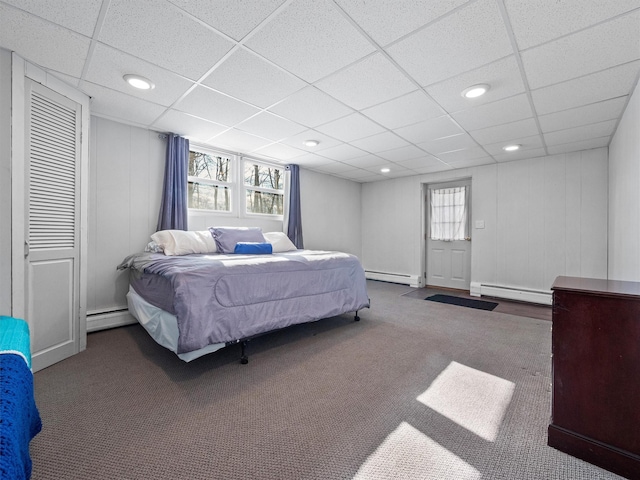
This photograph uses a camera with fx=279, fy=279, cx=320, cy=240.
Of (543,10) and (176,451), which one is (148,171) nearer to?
(176,451)

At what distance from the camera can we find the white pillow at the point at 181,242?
3117 mm

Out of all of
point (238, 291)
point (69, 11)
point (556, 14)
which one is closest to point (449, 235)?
point (556, 14)

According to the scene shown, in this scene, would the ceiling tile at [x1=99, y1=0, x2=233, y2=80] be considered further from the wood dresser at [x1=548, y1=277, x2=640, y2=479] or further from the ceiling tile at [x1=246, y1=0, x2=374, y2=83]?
the wood dresser at [x1=548, y1=277, x2=640, y2=479]

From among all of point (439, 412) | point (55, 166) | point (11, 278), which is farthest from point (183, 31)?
point (439, 412)

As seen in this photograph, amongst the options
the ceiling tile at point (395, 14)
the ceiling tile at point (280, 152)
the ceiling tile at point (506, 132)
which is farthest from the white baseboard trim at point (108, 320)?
the ceiling tile at point (506, 132)

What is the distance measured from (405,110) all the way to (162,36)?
217cm

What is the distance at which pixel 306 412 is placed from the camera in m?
1.69

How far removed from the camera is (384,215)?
21.2 ft

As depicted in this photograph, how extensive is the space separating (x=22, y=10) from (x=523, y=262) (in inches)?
242

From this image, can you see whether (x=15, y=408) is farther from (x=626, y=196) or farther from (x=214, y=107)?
(x=626, y=196)

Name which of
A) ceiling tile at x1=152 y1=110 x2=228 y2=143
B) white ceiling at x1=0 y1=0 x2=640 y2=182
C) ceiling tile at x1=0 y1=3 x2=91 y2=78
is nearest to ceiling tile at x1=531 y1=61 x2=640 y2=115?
white ceiling at x1=0 y1=0 x2=640 y2=182

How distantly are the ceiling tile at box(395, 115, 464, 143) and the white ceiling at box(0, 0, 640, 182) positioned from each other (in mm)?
27

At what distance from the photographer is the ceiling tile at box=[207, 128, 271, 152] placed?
11.8ft

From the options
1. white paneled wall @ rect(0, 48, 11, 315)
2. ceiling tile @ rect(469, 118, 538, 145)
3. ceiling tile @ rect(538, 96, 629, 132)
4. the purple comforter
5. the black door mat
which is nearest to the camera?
white paneled wall @ rect(0, 48, 11, 315)
